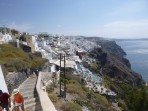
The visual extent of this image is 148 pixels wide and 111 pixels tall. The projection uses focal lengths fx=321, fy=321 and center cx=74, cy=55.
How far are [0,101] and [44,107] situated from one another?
129cm

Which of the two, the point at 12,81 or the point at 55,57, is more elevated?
the point at 12,81

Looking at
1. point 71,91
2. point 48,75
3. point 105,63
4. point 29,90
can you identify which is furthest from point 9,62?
point 105,63

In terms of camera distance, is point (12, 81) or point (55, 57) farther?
point (55, 57)

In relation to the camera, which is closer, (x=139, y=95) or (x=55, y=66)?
(x=139, y=95)

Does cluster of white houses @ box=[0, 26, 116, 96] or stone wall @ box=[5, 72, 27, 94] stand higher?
stone wall @ box=[5, 72, 27, 94]

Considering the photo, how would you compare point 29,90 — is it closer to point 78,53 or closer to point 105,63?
point 78,53

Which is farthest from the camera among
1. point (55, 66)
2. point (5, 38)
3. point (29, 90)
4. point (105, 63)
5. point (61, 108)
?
point (105, 63)

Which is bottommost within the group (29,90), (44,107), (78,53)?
(78,53)

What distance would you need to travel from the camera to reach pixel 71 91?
81.1ft

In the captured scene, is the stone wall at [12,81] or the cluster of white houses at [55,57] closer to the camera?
the stone wall at [12,81]

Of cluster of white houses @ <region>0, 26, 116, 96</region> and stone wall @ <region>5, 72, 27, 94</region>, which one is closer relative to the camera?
stone wall @ <region>5, 72, 27, 94</region>

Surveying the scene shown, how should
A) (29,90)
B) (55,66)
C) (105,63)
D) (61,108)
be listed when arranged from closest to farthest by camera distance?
(61,108) → (29,90) → (55,66) → (105,63)

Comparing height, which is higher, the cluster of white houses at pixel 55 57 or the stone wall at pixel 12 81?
the stone wall at pixel 12 81

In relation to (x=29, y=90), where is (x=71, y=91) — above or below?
below
